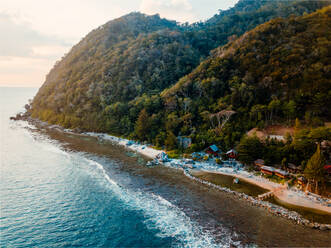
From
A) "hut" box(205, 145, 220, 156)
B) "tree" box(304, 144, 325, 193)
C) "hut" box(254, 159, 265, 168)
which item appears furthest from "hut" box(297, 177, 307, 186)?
"hut" box(205, 145, 220, 156)

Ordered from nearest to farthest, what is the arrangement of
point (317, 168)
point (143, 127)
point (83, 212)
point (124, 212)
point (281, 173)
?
point (83, 212)
point (124, 212)
point (317, 168)
point (281, 173)
point (143, 127)

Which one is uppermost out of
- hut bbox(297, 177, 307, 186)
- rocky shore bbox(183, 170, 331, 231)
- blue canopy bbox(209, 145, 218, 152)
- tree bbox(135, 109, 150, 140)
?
tree bbox(135, 109, 150, 140)

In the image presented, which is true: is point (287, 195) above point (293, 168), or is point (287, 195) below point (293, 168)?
below

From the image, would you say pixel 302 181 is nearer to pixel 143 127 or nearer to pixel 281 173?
pixel 281 173

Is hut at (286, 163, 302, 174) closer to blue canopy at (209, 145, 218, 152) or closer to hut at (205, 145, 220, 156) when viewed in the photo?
hut at (205, 145, 220, 156)

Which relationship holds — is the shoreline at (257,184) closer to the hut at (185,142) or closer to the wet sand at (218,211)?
the wet sand at (218,211)

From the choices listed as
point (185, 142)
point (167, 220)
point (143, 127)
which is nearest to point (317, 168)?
point (167, 220)

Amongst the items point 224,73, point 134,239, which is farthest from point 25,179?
point 224,73
